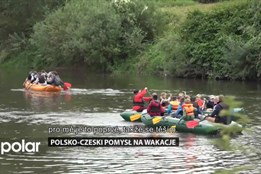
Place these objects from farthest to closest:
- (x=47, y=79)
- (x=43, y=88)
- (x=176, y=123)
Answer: (x=47, y=79)
(x=43, y=88)
(x=176, y=123)

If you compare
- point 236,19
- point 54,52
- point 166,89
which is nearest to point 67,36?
point 54,52

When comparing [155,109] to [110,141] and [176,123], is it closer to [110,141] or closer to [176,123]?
[176,123]

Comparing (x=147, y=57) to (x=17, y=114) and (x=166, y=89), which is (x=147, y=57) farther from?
(x=17, y=114)

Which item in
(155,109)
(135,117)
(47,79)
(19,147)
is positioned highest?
(47,79)

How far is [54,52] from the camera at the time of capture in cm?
5469

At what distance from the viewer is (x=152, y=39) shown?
172 feet

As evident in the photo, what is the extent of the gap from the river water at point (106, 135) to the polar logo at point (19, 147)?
0.83 ft

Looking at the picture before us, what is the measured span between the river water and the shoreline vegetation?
4.37 m

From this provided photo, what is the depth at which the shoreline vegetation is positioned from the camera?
4066cm

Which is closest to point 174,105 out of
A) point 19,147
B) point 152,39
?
point 19,147

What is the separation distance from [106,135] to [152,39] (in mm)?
34948

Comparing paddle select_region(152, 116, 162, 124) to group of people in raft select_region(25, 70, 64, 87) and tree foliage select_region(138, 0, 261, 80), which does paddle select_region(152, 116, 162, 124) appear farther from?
tree foliage select_region(138, 0, 261, 80)

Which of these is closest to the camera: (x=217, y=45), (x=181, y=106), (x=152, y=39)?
(x=181, y=106)

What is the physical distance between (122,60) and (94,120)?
30242mm
